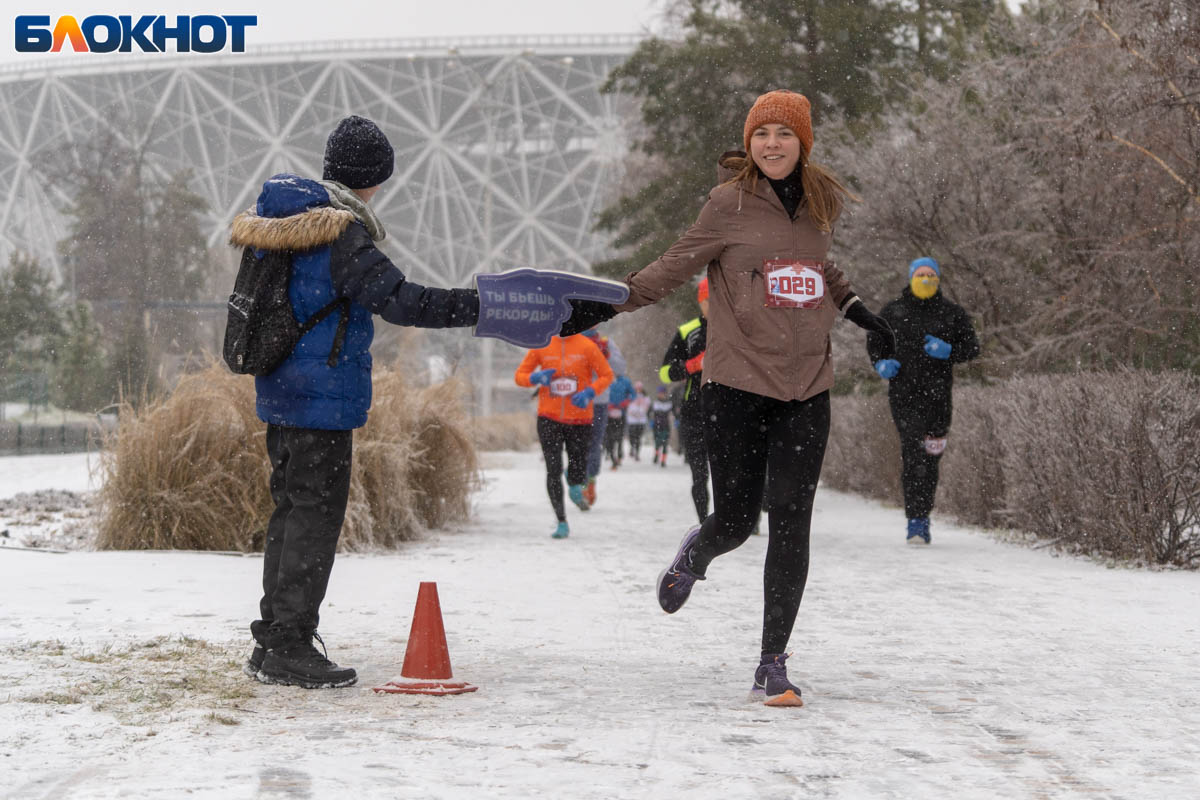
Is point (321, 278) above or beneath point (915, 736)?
above

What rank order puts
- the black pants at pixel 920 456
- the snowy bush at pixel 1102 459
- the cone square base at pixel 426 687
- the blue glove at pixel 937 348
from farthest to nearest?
the black pants at pixel 920 456 → the blue glove at pixel 937 348 → the snowy bush at pixel 1102 459 → the cone square base at pixel 426 687

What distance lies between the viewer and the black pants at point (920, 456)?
1055 centimetres

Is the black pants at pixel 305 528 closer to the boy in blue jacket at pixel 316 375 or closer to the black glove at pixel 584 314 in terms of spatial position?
the boy in blue jacket at pixel 316 375

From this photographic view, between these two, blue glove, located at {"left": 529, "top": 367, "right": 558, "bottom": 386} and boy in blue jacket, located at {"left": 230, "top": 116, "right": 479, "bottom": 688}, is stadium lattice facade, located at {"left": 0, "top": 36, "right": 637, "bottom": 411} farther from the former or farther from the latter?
boy in blue jacket, located at {"left": 230, "top": 116, "right": 479, "bottom": 688}

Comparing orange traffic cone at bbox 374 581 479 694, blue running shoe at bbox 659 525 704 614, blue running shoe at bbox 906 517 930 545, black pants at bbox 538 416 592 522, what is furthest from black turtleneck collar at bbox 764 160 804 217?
black pants at bbox 538 416 592 522

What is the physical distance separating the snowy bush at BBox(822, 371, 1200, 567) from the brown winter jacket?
4.28m

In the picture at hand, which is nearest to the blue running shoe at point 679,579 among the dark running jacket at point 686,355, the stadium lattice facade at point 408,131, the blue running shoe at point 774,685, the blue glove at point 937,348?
the blue running shoe at point 774,685

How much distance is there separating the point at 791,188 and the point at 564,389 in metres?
6.83

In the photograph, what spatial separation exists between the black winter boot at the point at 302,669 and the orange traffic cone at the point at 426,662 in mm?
130

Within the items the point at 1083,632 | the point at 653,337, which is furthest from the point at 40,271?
the point at 1083,632

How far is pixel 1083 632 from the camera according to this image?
20.8 ft

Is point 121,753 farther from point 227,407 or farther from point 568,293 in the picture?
point 227,407

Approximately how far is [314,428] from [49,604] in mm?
2459

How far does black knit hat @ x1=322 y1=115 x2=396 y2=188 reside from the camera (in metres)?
5.10
